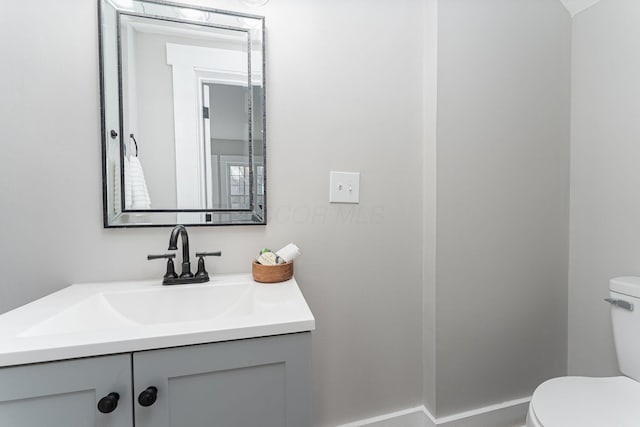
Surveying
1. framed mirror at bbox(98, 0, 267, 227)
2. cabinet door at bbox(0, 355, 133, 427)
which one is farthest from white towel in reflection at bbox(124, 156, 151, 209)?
cabinet door at bbox(0, 355, 133, 427)

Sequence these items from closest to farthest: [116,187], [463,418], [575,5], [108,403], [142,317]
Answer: [108,403] < [142,317] < [116,187] < [463,418] < [575,5]

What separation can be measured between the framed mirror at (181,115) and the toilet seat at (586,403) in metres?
1.09

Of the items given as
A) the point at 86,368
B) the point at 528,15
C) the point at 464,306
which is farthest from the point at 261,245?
the point at 528,15

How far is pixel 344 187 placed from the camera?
120cm

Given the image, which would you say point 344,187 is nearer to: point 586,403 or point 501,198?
point 501,198

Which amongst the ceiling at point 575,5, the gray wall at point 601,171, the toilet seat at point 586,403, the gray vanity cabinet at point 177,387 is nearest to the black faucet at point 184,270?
the gray vanity cabinet at point 177,387

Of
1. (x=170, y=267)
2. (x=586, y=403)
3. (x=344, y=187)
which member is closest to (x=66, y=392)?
(x=170, y=267)

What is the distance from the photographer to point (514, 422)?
4.44ft

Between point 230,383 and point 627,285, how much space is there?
1.42 metres

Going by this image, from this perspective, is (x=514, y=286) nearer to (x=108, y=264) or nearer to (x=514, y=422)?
(x=514, y=422)

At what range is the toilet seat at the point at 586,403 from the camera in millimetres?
822

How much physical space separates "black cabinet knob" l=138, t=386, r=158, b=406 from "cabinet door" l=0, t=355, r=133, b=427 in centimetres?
3

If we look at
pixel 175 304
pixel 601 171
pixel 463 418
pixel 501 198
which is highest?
pixel 601 171

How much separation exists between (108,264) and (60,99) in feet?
1.84
